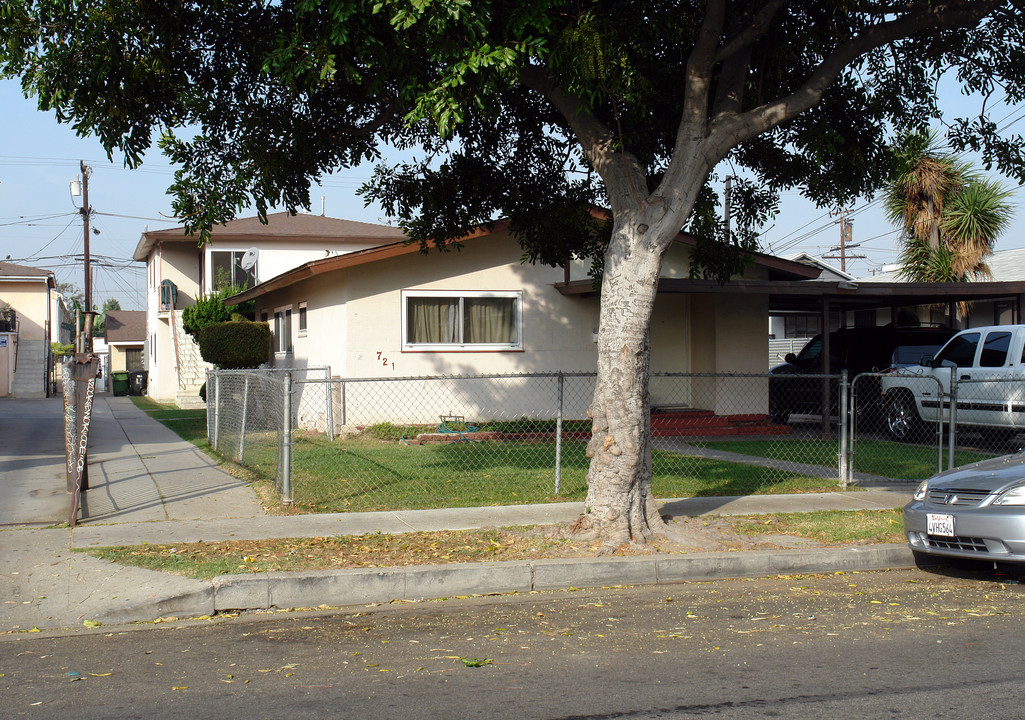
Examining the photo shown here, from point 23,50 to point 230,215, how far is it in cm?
225

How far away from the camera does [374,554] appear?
7.22 metres

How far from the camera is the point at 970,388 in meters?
14.4

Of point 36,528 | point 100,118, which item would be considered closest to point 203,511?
point 36,528

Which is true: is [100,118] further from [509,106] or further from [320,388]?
[320,388]

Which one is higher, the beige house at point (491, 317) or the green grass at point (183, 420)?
the beige house at point (491, 317)

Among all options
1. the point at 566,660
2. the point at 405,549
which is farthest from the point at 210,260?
the point at 566,660

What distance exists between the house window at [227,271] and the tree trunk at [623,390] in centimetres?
2179

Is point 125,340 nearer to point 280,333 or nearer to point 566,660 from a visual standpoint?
point 280,333

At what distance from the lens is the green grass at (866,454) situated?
39.9 feet

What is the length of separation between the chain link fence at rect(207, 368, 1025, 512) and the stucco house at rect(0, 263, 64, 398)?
22405 mm

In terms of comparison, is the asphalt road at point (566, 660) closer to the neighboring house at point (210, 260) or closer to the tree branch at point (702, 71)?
the tree branch at point (702, 71)

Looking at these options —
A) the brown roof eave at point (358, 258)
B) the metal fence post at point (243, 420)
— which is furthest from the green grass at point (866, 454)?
the metal fence post at point (243, 420)

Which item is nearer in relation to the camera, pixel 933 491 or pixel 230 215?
pixel 933 491

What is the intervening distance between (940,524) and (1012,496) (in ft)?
1.82
